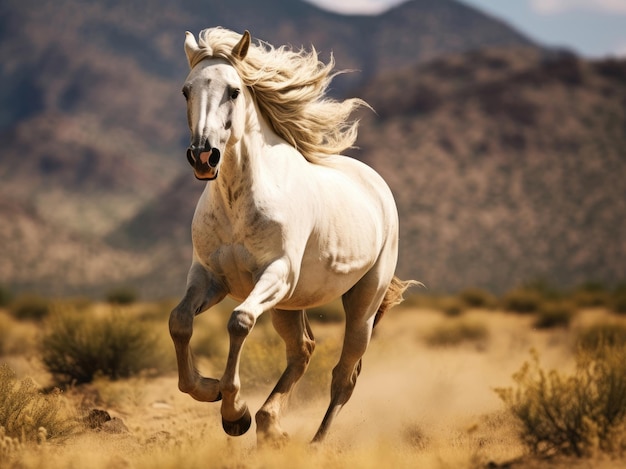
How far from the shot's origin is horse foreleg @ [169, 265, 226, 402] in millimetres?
6324

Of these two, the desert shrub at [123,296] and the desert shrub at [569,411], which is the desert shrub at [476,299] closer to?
the desert shrub at [123,296]

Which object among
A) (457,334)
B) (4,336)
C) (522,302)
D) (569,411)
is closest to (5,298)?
(4,336)

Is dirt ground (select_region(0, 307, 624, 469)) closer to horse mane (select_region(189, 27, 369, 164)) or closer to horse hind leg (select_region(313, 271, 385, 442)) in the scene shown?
horse hind leg (select_region(313, 271, 385, 442))

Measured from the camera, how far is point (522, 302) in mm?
26719

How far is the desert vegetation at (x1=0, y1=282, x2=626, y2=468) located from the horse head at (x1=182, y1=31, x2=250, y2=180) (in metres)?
1.90

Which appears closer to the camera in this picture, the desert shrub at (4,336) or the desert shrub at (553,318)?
the desert shrub at (4,336)

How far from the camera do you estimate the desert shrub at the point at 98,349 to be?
12.5 meters

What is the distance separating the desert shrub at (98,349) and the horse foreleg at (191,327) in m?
5.85

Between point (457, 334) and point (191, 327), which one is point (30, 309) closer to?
point (457, 334)

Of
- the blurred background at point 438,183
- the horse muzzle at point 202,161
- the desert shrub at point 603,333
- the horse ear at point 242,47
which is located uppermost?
the horse ear at point 242,47

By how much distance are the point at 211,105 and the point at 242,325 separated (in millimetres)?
1449

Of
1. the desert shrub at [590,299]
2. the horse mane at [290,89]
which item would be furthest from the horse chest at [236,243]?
the desert shrub at [590,299]

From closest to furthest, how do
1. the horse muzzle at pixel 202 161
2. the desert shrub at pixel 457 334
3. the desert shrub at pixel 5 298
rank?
the horse muzzle at pixel 202 161
the desert shrub at pixel 457 334
the desert shrub at pixel 5 298

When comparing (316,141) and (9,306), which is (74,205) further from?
(316,141)
